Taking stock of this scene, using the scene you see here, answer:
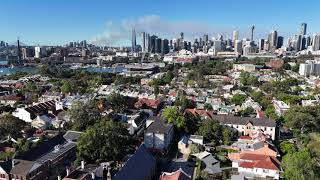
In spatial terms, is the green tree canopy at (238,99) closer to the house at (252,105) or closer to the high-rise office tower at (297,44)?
the house at (252,105)

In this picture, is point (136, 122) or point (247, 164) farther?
point (136, 122)

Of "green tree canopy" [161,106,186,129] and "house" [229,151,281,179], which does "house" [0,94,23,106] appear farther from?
"house" [229,151,281,179]

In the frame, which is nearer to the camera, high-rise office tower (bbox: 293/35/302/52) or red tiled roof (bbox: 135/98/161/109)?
red tiled roof (bbox: 135/98/161/109)

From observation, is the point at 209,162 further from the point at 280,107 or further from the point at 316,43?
the point at 316,43

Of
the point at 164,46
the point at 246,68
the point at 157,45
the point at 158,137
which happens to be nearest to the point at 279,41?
the point at 164,46

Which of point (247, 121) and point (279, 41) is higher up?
point (279, 41)

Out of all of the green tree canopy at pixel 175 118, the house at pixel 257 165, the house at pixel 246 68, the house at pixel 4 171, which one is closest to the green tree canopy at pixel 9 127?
the house at pixel 4 171

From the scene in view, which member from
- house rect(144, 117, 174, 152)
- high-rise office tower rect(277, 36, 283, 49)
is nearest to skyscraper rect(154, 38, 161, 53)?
high-rise office tower rect(277, 36, 283, 49)
